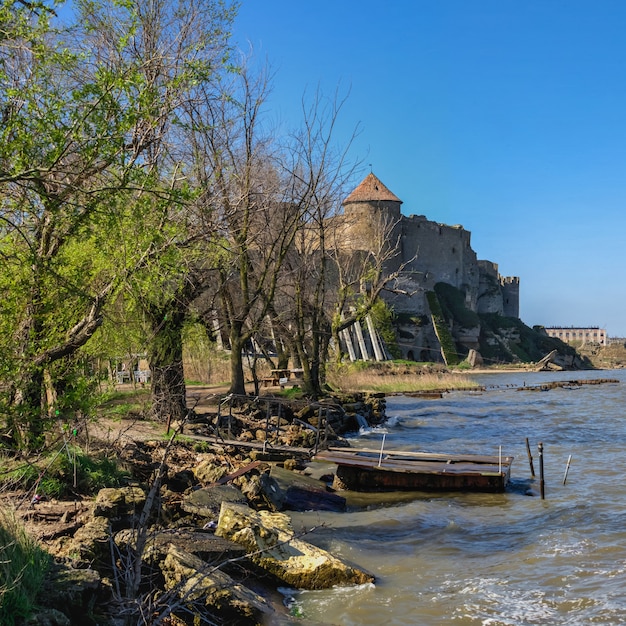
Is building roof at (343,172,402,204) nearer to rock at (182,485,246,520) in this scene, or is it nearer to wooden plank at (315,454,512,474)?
wooden plank at (315,454,512,474)

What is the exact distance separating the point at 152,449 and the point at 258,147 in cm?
957

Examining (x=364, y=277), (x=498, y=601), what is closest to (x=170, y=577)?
(x=498, y=601)

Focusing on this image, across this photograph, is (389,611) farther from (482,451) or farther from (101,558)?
(482,451)

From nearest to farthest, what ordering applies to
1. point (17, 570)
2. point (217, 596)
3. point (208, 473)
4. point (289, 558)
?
point (17, 570) → point (217, 596) → point (289, 558) → point (208, 473)

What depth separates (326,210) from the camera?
24.0m

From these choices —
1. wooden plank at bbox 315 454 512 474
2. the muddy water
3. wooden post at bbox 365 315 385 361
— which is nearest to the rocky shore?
the muddy water

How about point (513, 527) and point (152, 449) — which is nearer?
point (513, 527)

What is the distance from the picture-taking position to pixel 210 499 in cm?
910

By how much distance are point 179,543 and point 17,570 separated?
2.39m

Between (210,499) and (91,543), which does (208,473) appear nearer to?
(210,499)

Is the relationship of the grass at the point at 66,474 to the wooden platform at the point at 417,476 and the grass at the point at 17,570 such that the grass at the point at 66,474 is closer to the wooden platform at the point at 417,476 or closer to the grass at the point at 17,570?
the grass at the point at 17,570

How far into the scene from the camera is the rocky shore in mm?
4953

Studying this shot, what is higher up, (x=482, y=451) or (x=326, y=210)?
(x=326, y=210)

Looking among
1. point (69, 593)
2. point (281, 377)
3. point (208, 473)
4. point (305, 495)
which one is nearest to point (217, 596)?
point (69, 593)
